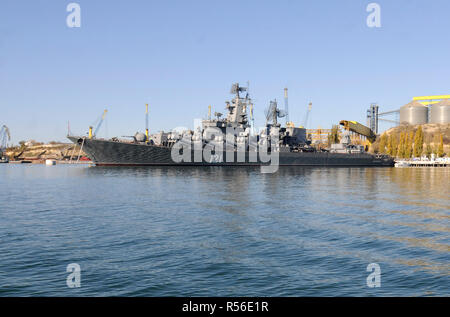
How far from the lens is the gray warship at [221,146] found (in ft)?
343

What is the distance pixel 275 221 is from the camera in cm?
2606

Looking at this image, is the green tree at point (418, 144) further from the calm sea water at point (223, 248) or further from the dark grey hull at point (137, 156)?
the calm sea water at point (223, 248)

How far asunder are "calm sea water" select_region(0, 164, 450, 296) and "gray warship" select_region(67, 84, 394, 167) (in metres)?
71.1

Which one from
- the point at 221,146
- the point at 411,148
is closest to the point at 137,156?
the point at 221,146

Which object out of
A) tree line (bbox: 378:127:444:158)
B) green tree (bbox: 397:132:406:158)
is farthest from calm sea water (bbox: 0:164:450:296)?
green tree (bbox: 397:132:406:158)

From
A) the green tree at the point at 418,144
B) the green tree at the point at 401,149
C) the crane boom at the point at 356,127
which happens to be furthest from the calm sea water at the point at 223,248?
the green tree at the point at 401,149

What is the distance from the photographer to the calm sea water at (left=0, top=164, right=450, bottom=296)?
13.5 meters

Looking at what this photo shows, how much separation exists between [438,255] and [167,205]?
Result: 21596 millimetres

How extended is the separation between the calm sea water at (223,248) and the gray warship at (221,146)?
71.1m

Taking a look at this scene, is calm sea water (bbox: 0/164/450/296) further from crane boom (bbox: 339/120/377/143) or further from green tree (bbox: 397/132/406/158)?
green tree (bbox: 397/132/406/158)

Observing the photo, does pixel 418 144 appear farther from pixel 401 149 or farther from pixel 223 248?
pixel 223 248

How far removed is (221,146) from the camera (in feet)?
367
